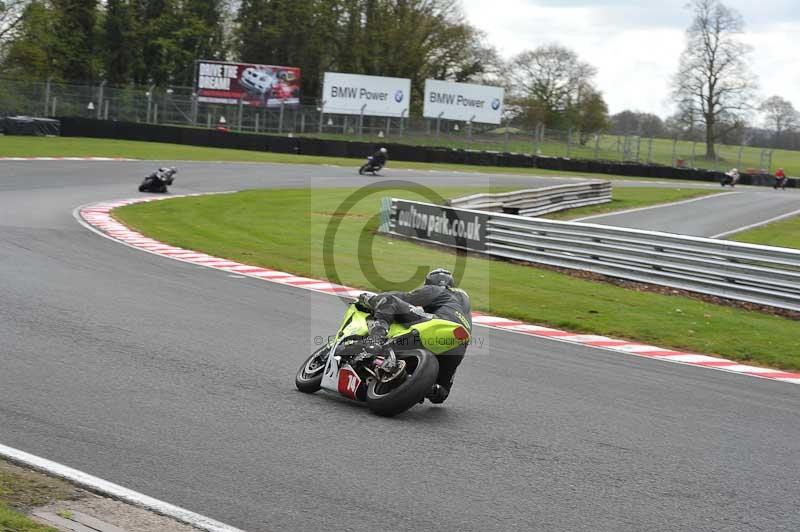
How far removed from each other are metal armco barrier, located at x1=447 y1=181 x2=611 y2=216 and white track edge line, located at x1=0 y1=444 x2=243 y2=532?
55.5 ft

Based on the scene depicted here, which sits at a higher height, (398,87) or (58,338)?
(398,87)

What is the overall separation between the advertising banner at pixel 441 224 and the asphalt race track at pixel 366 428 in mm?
7490

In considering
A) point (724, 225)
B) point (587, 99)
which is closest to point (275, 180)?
point (724, 225)

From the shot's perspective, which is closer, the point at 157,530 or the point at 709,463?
the point at 157,530

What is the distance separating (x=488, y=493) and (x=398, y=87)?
55534mm

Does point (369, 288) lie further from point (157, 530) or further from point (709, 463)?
point (157, 530)

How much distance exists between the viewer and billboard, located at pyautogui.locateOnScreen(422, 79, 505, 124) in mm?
61375

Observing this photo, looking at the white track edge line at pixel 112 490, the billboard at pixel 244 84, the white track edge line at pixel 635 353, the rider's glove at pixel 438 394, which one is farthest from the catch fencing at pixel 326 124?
the white track edge line at pixel 112 490

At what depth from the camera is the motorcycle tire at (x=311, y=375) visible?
7.98m

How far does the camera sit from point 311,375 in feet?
26.4

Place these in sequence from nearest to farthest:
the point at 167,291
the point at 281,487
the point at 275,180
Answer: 1. the point at 281,487
2. the point at 167,291
3. the point at 275,180

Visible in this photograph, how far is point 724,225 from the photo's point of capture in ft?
93.9

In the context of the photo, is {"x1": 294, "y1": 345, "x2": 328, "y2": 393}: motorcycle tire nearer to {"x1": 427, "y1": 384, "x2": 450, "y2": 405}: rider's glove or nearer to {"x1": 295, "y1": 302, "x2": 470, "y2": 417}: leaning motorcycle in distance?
{"x1": 295, "y1": 302, "x2": 470, "y2": 417}: leaning motorcycle in distance
